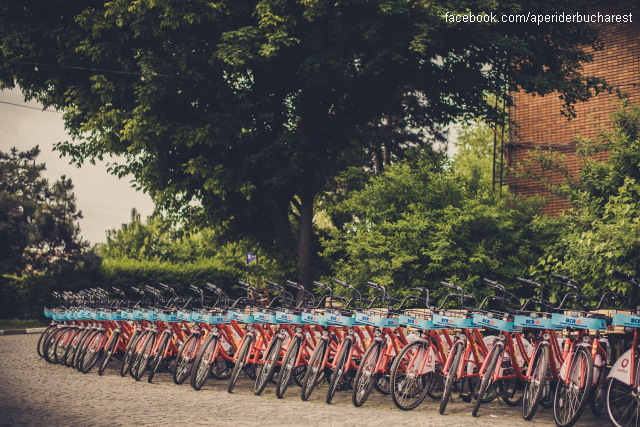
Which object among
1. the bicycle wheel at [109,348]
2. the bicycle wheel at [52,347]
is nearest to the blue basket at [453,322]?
the bicycle wheel at [109,348]

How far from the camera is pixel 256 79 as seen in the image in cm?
1812

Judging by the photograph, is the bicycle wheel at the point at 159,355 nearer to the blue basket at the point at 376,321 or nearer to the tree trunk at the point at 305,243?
the blue basket at the point at 376,321

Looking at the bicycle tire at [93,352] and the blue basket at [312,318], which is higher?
the blue basket at [312,318]

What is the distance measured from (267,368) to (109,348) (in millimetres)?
3486

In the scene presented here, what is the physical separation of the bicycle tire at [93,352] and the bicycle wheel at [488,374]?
6280mm

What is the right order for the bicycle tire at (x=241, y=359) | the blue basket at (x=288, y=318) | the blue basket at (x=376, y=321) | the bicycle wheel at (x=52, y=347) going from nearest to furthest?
the blue basket at (x=376, y=321)
the bicycle tire at (x=241, y=359)
the blue basket at (x=288, y=318)
the bicycle wheel at (x=52, y=347)

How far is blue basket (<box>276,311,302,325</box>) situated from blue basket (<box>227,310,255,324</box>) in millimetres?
561

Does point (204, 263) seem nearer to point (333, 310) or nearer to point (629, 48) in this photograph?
point (629, 48)

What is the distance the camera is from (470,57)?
18.0 metres

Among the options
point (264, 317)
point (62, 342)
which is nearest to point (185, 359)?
point (264, 317)

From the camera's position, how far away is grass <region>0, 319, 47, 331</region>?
75.5 ft

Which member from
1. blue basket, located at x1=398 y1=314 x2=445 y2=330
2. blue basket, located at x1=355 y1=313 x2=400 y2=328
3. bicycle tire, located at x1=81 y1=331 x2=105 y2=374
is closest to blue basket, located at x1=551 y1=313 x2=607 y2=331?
blue basket, located at x1=398 y1=314 x2=445 y2=330

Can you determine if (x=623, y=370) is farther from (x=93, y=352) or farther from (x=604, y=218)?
(x=93, y=352)

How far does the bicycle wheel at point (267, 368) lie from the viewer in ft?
26.4
